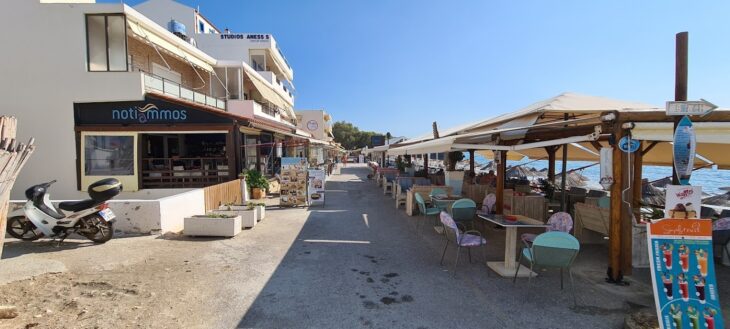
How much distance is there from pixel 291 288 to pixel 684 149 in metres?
4.60

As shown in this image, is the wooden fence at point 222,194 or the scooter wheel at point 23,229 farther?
the wooden fence at point 222,194

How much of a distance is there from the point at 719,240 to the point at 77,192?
17129 mm

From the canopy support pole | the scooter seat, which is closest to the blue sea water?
the canopy support pole

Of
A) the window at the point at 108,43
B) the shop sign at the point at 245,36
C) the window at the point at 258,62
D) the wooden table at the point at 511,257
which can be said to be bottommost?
the wooden table at the point at 511,257

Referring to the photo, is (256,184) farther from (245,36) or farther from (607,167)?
(245,36)

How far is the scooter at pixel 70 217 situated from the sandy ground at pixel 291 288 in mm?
252

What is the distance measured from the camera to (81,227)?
6.60 metres

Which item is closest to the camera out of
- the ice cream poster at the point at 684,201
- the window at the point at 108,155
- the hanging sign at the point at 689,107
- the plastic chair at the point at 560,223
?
the ice cream poster at the point at 684,201

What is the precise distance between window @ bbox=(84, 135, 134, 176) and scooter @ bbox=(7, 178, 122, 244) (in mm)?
6375

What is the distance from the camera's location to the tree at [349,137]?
89000 millimetres

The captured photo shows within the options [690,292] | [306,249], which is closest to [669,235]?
[690,292]

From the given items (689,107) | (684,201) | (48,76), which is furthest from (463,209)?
(48,76)

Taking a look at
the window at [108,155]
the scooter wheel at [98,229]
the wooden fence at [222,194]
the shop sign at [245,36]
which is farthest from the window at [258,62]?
the scooter wheel at [98,229]

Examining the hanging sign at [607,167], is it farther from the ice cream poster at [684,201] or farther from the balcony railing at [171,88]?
the balcony railing at [171,88]
